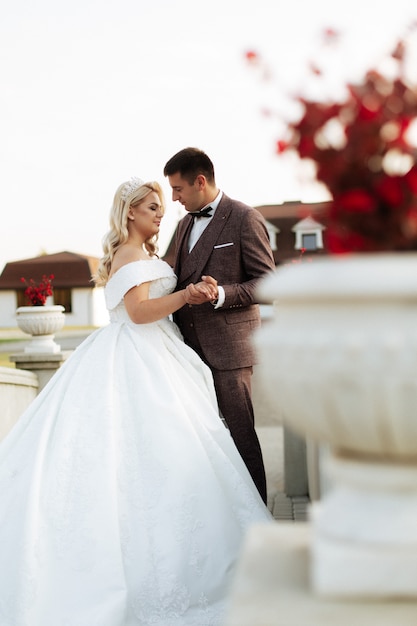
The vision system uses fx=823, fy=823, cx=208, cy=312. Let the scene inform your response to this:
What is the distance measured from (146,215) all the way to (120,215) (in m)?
0.15

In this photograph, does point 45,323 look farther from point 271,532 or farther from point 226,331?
point 271,532

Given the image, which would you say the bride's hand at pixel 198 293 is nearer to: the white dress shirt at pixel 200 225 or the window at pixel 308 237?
the white dress shirt at pixel 200 225

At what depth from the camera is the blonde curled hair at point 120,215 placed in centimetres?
463

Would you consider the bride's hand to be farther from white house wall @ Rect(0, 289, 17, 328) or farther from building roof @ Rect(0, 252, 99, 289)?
white house wall @ Rect(0, 289, 17, 328)

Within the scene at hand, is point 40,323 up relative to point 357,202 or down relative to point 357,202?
down

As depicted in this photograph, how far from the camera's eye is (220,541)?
4000mm

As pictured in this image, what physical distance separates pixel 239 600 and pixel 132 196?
11.0 ft

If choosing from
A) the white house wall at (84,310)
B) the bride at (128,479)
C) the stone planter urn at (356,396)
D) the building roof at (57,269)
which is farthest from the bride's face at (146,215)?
the white house wall at (84,310)

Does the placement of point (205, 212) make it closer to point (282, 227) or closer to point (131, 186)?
point (131, 186)

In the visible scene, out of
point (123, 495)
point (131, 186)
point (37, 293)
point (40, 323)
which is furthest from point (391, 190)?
point (37, 293)

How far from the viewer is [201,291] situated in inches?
173

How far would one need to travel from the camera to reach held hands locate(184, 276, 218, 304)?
437 cm

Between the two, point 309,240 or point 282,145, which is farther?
point 309,240

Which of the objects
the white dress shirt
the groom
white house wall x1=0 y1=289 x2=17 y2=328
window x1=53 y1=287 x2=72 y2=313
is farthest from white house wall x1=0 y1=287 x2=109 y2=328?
the groom
